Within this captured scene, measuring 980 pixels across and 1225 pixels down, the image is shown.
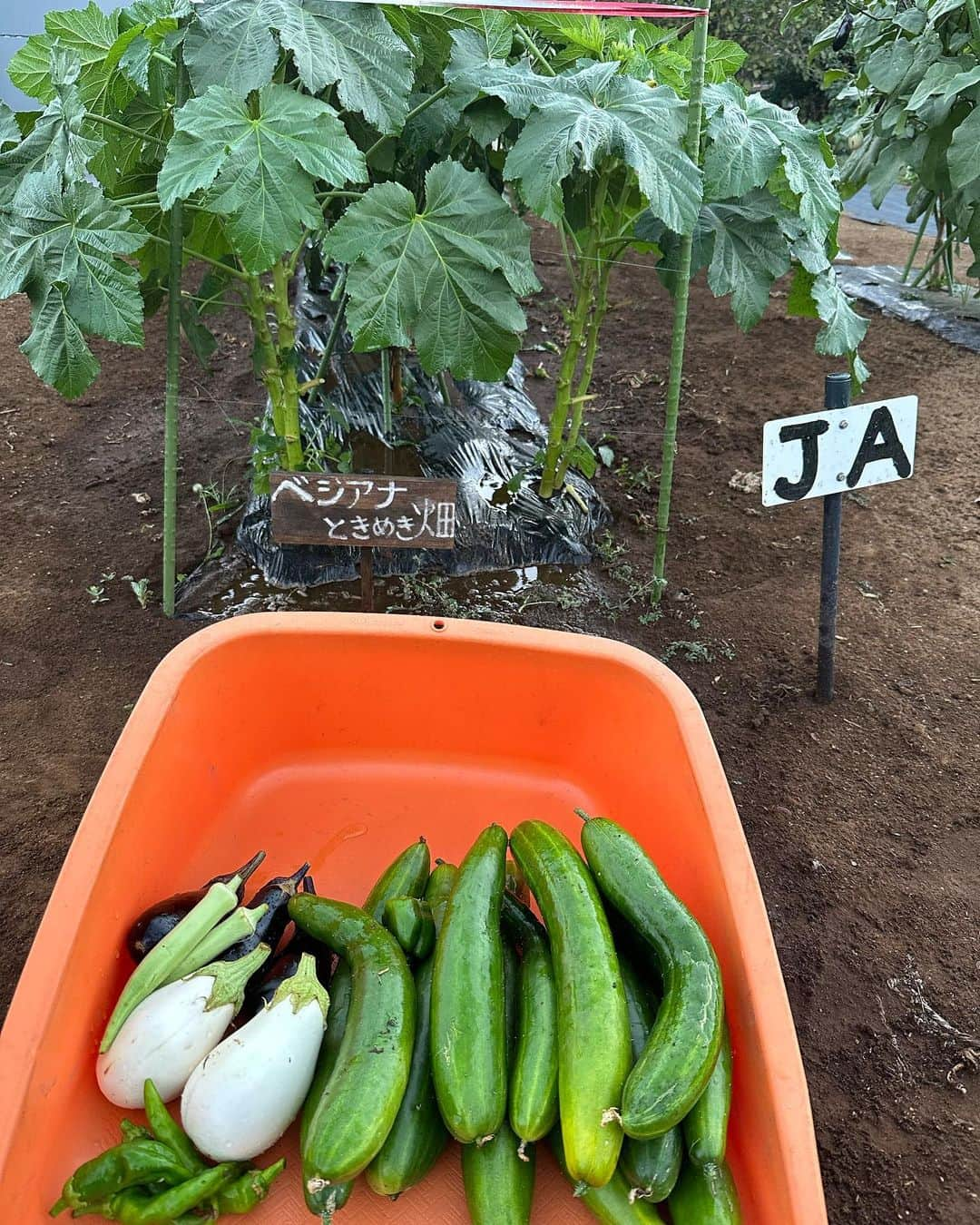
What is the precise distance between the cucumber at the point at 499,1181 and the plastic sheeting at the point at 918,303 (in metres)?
4.49

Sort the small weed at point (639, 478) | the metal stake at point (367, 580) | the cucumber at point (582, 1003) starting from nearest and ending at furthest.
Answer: the cucumber at point (582, 1003)
the metal stake at point (367, 580)
the small weed at point (639, 478)

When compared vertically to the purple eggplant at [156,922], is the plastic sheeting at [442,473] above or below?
above

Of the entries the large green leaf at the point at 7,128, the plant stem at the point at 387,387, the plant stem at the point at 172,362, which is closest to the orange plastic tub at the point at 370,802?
the plant stem at the point at 172,362

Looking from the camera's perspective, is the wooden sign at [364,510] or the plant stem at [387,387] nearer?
the wooden sign at [364,510]

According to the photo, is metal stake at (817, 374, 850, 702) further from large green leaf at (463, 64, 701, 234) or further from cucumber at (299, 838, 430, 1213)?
cucumber at (299, 838, 430, 1213)

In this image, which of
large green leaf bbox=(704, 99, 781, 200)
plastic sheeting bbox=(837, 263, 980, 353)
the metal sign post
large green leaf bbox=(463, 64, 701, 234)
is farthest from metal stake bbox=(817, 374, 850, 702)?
plastic sheeting bbox=(837, 263, 980, 353)

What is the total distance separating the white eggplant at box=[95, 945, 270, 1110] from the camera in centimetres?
111

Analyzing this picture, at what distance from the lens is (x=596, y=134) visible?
1.92m

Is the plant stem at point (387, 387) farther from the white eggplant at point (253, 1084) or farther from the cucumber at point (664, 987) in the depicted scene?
the white eggplant at point (253, 1084)

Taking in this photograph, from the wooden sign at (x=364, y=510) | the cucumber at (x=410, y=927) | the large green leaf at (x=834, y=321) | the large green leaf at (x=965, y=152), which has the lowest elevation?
the cucumber at (x=410, y=927)

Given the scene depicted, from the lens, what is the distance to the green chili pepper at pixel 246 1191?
39.9 inches

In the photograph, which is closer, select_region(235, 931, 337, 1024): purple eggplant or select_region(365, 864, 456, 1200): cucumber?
select_region(365, 864, 456, 1200): cucumber

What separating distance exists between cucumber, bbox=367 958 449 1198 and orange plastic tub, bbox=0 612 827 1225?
0.11 metres

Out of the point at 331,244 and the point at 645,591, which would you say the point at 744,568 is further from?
the point at 331,244
